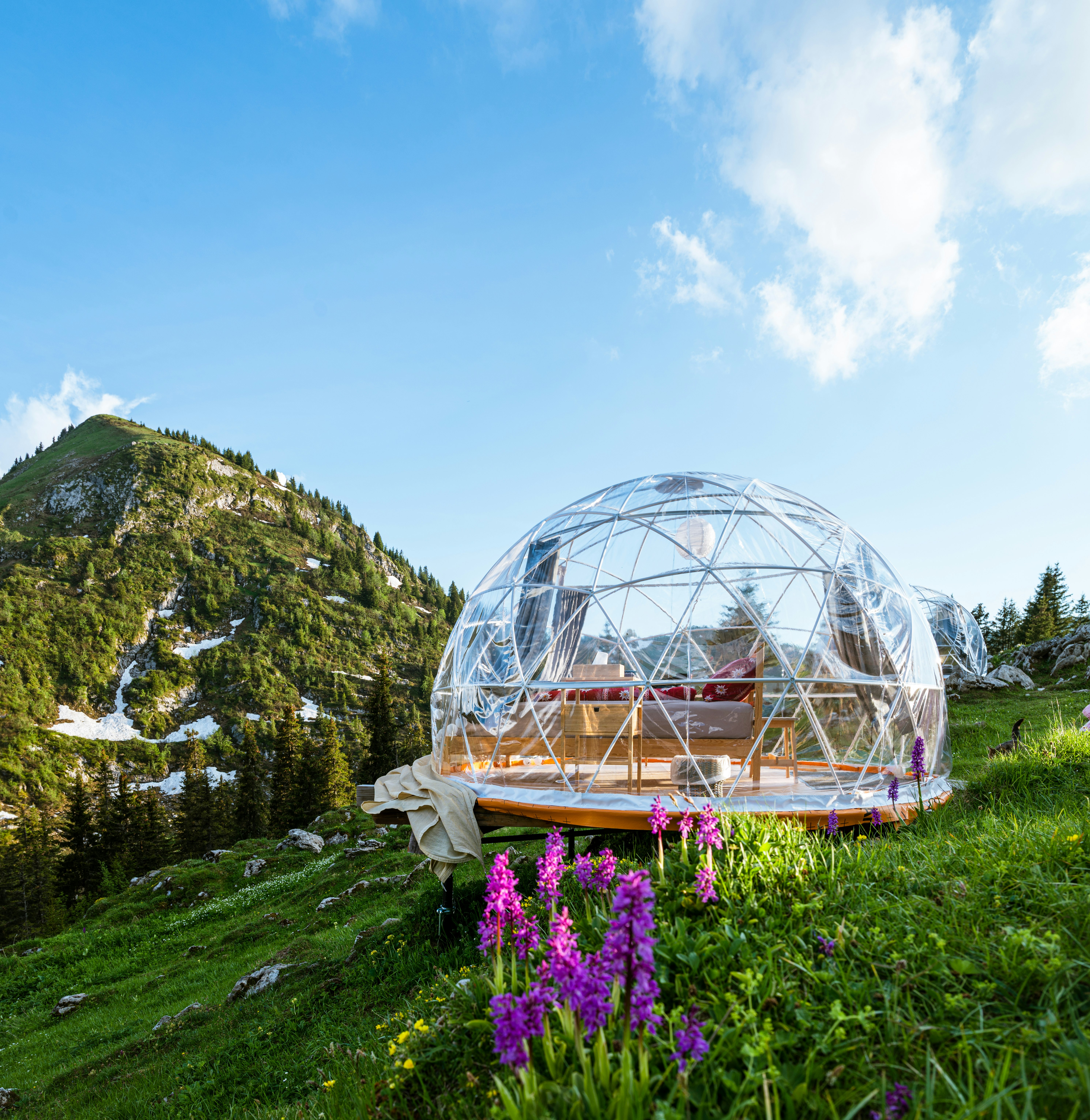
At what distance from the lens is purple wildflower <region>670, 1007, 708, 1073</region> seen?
5.76 ft

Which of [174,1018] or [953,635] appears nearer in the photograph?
[174,1018]

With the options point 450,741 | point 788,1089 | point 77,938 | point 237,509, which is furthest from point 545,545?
point 237,509

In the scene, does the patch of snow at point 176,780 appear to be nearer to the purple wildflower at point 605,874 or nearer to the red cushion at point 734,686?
the red cushion at point 734,686

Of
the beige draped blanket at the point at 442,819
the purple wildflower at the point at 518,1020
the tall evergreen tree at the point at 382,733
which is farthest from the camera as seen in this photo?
the tall evergreen tree at the point at 382,733

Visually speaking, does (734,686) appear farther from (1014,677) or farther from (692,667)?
(1014,677)

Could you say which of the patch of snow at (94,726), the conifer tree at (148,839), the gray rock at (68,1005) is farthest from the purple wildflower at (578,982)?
the patch of snow at (94,726)

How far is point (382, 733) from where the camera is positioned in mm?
35969

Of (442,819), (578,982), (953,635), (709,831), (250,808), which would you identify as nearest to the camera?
(578,982)

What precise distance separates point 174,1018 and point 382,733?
28.7 metres

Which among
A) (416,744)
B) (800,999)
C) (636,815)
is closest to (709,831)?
(800,999)

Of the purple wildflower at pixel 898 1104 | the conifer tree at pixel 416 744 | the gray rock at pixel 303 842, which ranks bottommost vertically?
the conifer tree at pixel 416 744

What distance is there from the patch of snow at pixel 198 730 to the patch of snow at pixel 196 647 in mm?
17085

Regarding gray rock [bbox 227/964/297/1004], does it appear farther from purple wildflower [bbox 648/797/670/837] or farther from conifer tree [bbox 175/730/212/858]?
conifer tree [bbox 175/730/212/858]

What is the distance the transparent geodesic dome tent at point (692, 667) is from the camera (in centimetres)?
696
